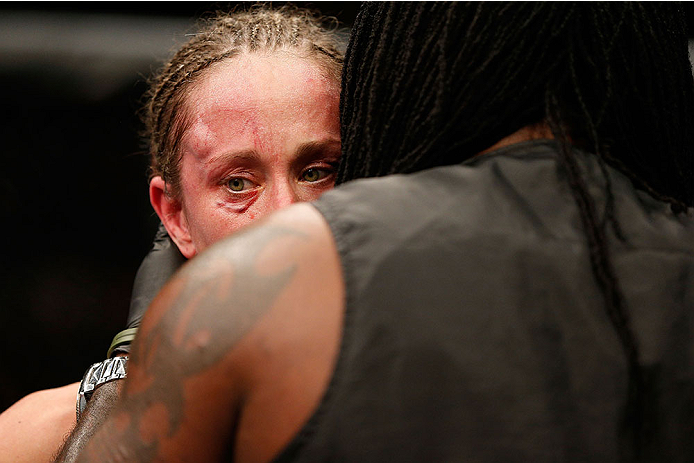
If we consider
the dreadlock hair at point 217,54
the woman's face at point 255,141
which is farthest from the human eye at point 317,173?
the dreadlock hair at point 217,54

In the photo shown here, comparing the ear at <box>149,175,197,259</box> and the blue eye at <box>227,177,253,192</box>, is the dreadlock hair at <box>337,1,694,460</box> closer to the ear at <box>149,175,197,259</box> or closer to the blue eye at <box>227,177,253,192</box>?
the blue eye at <box>227,177,253,192</box>

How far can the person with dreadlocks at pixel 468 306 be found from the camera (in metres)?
0.59

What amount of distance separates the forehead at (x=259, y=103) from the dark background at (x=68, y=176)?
79cm

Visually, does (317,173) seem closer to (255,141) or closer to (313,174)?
(313,174)

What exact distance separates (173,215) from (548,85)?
0.83m

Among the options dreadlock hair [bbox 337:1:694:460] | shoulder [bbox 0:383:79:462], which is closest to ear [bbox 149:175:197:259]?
shoulder [bbox 0:383:79:462]

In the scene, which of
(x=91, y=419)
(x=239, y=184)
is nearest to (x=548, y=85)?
(x=239, y=184)

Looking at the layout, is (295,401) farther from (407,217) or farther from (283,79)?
(283,79)

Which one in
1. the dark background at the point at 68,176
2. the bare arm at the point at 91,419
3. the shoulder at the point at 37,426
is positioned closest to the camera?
the bare arm at the point at 91,419

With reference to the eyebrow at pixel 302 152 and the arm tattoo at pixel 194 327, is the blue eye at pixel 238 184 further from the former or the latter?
the arm tattoo at pixel 194 327

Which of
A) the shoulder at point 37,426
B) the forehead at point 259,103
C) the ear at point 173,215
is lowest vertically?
the shoulder at point 37,426

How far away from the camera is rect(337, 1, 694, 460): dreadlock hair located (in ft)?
2.27

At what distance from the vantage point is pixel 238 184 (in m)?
1.21

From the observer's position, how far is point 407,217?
2.02 ft
